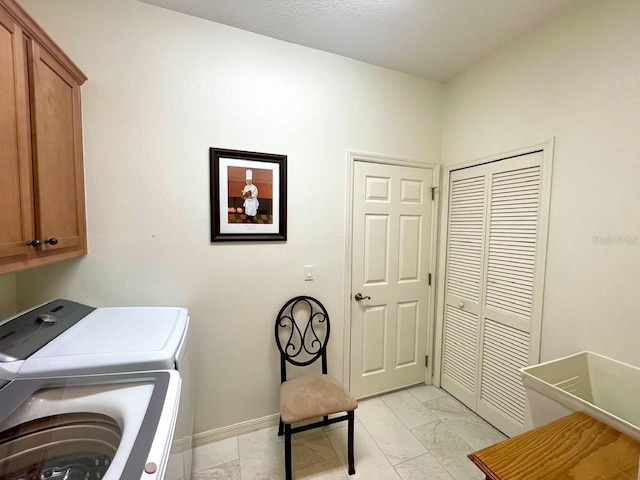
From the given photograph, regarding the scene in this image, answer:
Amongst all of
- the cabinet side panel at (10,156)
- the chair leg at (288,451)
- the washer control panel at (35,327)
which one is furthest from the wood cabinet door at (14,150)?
the chair leg at (288,451)

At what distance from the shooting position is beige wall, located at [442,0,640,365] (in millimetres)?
1262

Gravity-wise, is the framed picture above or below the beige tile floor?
above

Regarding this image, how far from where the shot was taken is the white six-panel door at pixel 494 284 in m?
1.68

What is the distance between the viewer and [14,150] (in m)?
0.94

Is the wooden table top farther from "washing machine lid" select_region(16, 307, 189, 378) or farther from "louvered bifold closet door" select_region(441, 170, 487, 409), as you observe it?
"washing machine lid" select_region(16, 307, 189, 378)

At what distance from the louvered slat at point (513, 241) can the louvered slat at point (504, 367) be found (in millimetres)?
166

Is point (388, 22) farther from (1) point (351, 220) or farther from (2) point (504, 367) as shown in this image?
(2) point (504, 367)

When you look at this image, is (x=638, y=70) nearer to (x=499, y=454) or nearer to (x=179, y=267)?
(x=499, y=454)

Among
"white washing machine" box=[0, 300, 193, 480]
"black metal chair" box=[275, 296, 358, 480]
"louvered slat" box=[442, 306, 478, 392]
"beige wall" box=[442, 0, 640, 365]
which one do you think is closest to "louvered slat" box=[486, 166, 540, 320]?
"beige wall" box=[442, 0, 640, 365]

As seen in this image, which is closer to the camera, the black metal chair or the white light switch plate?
the black metal chair

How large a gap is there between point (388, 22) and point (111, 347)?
2254mm

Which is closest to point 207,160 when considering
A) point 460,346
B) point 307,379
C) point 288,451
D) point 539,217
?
point 307,379

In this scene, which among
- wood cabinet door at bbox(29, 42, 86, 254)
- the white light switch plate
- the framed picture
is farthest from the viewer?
the white light switch plate

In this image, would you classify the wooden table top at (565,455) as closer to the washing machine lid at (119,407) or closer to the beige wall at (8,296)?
the washing machine lid at (119,407)
